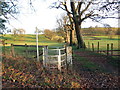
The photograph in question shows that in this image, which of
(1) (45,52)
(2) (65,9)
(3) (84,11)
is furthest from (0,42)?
(3) (84,11)

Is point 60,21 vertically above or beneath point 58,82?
above

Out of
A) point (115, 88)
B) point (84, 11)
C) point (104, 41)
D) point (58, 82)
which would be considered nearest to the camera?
point (115, 88)

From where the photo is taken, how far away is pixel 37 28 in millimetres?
8625

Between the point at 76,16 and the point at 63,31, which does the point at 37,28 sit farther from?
the point at 63,31

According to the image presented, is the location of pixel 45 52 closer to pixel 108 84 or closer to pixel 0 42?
pixel 108 84

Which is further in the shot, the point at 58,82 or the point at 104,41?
the point at 104,41

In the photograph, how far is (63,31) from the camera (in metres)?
27.6

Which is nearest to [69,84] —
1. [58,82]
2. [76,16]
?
[58,82]

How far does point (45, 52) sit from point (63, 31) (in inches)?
838

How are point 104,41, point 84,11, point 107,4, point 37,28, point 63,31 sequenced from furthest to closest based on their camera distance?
1. point 63,31
2. point 104,41
3. point 84,11
4. point 37,28
5. point 107,4

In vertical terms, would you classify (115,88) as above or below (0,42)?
below

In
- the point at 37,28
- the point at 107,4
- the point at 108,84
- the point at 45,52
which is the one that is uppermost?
the point at 107,4

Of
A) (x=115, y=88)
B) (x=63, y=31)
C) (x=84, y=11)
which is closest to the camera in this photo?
(x=115, y=88)

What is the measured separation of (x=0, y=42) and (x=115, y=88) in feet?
27.8
